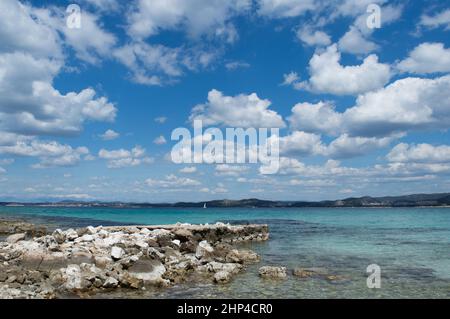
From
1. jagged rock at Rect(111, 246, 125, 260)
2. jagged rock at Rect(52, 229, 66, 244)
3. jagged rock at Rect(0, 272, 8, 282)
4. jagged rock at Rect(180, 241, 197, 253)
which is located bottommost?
jagged rock at Rect(180, 241, 197, 253)

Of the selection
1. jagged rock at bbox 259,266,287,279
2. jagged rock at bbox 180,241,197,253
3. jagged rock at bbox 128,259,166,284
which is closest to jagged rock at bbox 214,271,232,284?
jagged rock at bbox 259,266,287,279

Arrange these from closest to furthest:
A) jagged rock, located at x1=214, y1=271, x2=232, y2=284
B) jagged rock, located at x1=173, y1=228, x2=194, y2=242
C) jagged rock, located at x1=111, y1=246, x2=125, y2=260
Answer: jagged rock, located at x1=214, y1=271, x2=232, y2=284, jagged rock, located at x1=111, y1=246, x2=125, y2=260, jagged rock, located at x1=173, y1=228, x2=194, y2=242

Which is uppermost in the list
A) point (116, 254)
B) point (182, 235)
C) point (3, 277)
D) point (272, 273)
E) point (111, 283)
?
point (116, 254)

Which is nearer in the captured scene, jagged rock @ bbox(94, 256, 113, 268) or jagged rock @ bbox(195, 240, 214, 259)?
jagged rock @ bbox(94, 256, 113, 268)

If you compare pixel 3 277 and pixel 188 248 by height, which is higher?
pixel 3 277

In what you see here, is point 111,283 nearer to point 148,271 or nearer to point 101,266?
point 148,271

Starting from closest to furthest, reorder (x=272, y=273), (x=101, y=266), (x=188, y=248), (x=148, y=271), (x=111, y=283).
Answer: (x=111, y=283)
(x=148, y=271)
(x=101, y=266)
(x=272, y=273)
(x=188, y=248)

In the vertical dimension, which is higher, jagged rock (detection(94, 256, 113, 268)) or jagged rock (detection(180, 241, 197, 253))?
jagged rock (detection(94, 256, 113, 268))

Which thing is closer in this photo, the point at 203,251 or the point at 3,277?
the point at 3,277

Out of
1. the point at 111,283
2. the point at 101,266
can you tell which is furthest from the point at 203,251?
the point at 111,283

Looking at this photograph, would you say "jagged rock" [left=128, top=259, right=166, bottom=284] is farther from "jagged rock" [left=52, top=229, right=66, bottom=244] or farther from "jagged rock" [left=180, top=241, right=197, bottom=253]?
"jagged rock" [left=180, top=241, right=197, bottom=253]
